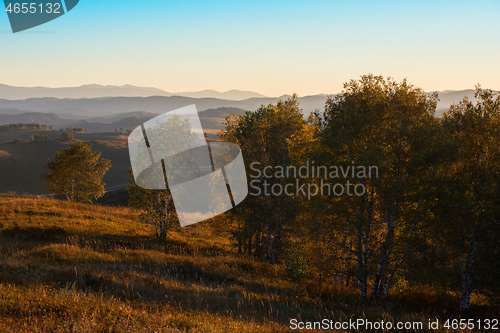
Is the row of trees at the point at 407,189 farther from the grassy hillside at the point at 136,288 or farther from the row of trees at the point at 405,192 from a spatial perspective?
the grassy hillside at the point at 136,288

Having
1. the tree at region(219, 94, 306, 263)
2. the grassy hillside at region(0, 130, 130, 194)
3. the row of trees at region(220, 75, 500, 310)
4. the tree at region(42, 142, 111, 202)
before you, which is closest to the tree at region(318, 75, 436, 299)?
the row of trees at region(220, 75, 500, 310)

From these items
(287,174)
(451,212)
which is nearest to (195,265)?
(287,174)

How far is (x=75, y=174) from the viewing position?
152 ft

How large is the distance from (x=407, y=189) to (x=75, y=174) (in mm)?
45191

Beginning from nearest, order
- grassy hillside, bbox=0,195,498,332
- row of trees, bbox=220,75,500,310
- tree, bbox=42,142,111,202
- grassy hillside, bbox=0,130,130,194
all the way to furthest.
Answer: grassy hillside, bbox=0,195,498,332 → row of trees, bbox=220,75,500,310 → tree, bbox=42,142,111,202 → grassy hillside, bbox=0,130,130,194

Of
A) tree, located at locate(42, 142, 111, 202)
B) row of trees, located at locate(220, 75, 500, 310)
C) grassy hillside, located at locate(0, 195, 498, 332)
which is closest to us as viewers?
grassy hillside, located at locate(0, 195, 498, 332)

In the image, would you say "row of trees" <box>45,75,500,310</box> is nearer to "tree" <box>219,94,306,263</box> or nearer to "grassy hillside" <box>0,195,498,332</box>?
"grassy hillside" <box>0,195,498,332</box>

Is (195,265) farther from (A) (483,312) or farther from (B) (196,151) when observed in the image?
(A) (483,312)

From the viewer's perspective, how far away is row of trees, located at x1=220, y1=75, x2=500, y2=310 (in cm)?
1716

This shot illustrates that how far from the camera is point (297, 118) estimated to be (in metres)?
25.9

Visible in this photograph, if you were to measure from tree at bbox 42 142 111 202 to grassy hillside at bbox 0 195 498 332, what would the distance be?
14.9 meters

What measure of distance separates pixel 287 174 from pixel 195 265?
9.15 meters

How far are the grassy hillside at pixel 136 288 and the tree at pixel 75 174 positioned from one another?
1491 centimetres

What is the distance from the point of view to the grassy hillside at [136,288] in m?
7.96
